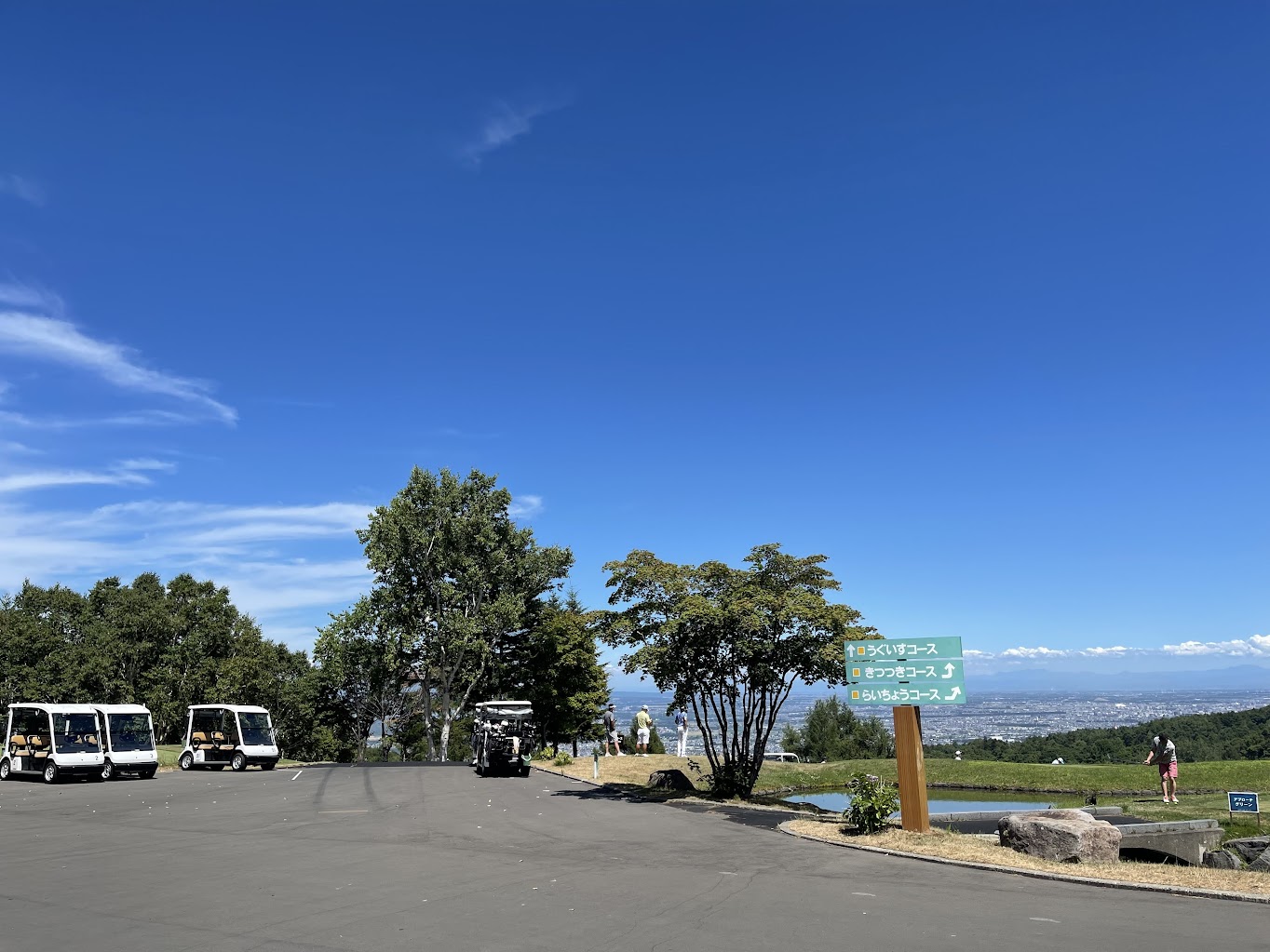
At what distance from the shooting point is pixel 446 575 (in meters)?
49.6

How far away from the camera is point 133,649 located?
60.4 meters

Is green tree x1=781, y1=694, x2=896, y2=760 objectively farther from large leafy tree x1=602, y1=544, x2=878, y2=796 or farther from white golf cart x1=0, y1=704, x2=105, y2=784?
white golf cart x1=0, y1=704, x2=105, y2=784

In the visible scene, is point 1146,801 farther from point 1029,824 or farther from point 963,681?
point 1029,824

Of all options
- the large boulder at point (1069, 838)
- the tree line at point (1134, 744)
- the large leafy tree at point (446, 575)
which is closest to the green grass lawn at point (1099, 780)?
the large boulder at point (1069, 838)

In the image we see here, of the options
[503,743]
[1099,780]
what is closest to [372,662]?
[503,743]

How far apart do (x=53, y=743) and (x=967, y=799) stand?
1275 inches

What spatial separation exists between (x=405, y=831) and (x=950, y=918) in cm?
1136

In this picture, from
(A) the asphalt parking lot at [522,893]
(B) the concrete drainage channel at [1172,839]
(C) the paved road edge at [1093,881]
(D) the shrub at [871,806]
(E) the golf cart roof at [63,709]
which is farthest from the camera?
(E) the golf cart roof at [63,709]

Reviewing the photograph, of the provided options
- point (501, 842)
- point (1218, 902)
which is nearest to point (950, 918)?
point (1218, 902)

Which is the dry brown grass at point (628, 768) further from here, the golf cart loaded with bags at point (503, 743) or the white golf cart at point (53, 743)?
the white golf cart at point (53, 743)

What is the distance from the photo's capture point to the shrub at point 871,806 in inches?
634

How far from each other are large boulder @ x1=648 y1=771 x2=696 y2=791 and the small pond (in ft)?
10.6

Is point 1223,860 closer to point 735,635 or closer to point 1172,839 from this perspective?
point 1172,839

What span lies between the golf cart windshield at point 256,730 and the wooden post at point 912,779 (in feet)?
91.1
